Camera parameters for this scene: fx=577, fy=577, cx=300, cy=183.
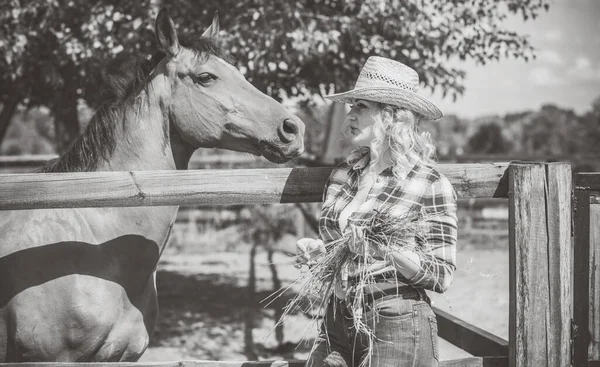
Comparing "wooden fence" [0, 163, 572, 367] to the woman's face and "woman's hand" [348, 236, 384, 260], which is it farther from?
"woman's hand" [348, 236, 384, 260]

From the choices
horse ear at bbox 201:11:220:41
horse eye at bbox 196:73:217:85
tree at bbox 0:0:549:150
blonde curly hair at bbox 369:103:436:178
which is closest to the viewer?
blonde curly hair at bbox 369:103:436:178

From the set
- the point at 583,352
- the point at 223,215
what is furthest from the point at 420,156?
the point at 223,215

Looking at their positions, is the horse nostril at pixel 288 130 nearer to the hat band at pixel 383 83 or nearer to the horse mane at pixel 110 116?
the horse mane at pixel 110 116

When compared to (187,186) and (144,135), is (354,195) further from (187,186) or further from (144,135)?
(144,135)

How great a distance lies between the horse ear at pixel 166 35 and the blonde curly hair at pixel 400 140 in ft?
4.41

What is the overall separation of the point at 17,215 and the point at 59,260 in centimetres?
37

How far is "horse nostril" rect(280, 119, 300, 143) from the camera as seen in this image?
2.95 meters

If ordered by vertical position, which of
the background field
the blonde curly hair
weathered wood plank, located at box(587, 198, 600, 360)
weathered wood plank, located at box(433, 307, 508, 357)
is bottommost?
the background field

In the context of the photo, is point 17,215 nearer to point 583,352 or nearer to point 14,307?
point 14,307

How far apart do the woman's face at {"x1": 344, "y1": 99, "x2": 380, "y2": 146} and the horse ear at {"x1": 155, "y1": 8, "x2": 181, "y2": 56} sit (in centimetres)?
123

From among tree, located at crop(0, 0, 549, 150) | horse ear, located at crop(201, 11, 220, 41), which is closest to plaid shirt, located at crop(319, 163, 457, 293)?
horse ear, located at crop(201, 11, 220, 41)

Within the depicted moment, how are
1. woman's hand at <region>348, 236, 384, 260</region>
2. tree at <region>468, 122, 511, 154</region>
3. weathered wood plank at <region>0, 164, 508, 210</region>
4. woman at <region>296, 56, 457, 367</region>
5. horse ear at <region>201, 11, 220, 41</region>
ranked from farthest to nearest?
tree at <region>468, 122, 511, 154</region> → horse ear at <region>201, 11, 220, 41</region> → weathered wood plank at <region>0, 164, 508, 210</region> → woman at <region>296, 56, 457, 367</region> → woman's hand at <region>348, 236, 384, 260</region>

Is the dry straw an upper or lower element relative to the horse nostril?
lower

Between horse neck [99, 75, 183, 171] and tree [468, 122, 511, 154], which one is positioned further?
tree [468, 122, 511, 154]
